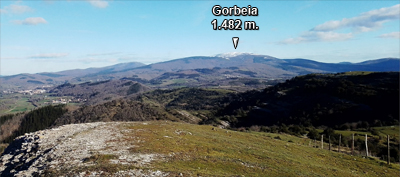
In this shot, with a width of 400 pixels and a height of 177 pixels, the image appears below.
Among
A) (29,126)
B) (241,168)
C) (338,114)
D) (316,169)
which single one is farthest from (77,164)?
(29,126)

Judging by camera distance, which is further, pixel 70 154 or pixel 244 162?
pixel 244 162

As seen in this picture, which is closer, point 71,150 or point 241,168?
point 241,168

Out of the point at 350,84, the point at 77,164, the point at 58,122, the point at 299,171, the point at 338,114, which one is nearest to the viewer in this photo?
the point at 77,164

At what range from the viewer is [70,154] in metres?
24.8

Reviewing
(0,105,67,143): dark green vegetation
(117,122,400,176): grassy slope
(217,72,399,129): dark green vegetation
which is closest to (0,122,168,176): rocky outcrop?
(117,122,400,176): grassy slope

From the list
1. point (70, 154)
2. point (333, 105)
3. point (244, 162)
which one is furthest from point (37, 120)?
point (333, 105)

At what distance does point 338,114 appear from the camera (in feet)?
374

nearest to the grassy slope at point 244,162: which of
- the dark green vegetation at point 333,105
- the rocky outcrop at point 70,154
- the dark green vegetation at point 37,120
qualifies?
the rocky outcrop at point 70,154

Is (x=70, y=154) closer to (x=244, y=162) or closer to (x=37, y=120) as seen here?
(x=244, y=162)

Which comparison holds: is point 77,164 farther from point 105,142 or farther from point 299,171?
point 299,171

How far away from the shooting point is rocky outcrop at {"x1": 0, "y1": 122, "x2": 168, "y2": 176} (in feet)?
67.4

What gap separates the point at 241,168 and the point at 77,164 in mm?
15818

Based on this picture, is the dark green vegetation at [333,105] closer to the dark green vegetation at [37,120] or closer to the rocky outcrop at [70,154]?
the rocky outcrop at [70,154]

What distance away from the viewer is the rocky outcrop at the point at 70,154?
67.4 ft
